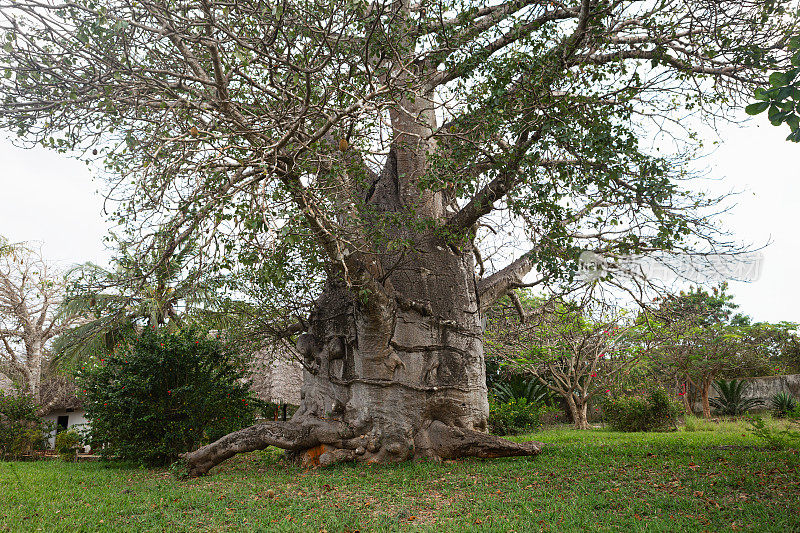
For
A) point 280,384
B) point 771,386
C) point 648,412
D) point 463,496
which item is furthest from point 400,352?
point 771,386

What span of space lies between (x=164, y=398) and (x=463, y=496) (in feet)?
17.9

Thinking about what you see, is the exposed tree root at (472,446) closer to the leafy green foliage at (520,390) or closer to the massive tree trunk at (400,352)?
the massive tree trunk at (400,352)

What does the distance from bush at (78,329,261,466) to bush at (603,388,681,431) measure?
8056mm

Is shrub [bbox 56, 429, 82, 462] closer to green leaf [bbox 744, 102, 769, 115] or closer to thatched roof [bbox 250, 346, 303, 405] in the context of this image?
thatched roof [bbox 250, 346, 303, 405]

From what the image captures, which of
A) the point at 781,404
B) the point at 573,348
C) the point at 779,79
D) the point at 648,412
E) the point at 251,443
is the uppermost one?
the point at 779,79

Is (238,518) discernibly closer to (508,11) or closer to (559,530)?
(559,530)

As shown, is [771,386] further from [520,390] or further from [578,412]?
[520,390]

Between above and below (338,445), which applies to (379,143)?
above

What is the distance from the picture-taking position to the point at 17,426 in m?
10.7

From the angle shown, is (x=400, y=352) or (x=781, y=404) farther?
(x=781, y=404)

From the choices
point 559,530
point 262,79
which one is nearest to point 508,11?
point 262,79

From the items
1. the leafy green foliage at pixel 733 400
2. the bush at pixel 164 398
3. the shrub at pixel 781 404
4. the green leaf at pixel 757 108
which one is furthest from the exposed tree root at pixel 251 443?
the leafy green foliage at pixel 733 400

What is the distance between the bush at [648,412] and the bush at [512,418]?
194 cm

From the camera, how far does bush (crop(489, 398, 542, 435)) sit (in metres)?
11.3
